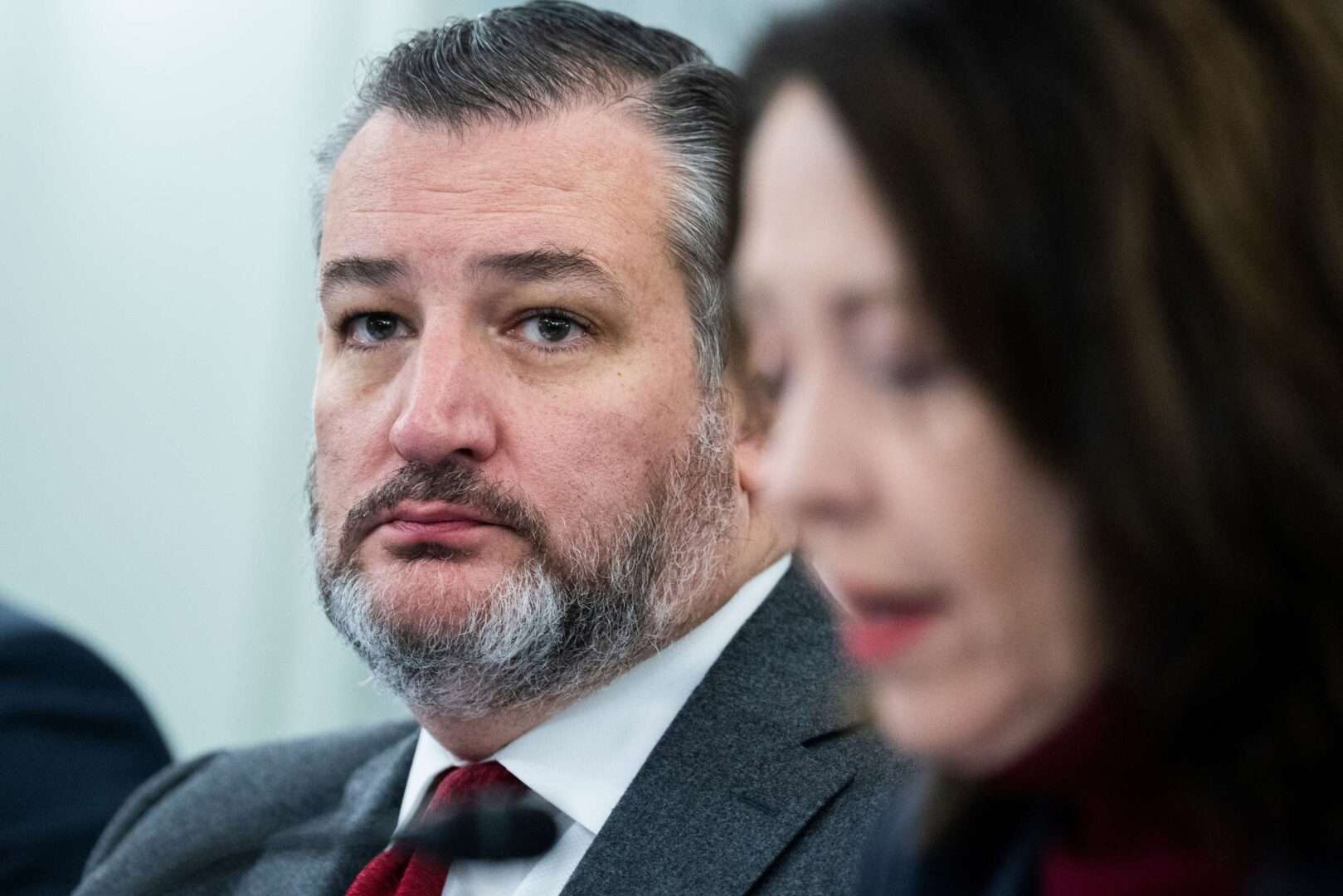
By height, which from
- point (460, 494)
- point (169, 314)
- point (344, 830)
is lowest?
point (169, 314)

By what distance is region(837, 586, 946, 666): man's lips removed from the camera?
65cm

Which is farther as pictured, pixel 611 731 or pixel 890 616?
pixel 611 731

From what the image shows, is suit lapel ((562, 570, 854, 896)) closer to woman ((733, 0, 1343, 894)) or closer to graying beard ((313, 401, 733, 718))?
graying beard ((313, 401, 733, 718))

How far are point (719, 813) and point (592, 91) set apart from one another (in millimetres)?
683

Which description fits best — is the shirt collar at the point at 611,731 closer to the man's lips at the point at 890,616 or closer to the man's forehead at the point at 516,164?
the man's forehead at the point at 516,164

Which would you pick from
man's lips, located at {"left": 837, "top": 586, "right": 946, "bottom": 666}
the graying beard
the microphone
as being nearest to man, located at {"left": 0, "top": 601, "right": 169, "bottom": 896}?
the graying beard

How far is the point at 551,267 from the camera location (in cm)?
152

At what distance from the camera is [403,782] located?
1.72 meters

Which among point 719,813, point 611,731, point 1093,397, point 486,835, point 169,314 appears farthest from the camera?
point 169,314

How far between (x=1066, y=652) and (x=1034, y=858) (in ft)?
0.51

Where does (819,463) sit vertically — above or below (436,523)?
above

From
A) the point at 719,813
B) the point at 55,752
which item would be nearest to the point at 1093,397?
the point at 719,813

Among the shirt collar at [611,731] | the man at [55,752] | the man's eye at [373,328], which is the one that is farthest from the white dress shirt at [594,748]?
the man at [55,752]

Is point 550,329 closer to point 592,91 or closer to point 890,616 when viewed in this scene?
point 592,91
